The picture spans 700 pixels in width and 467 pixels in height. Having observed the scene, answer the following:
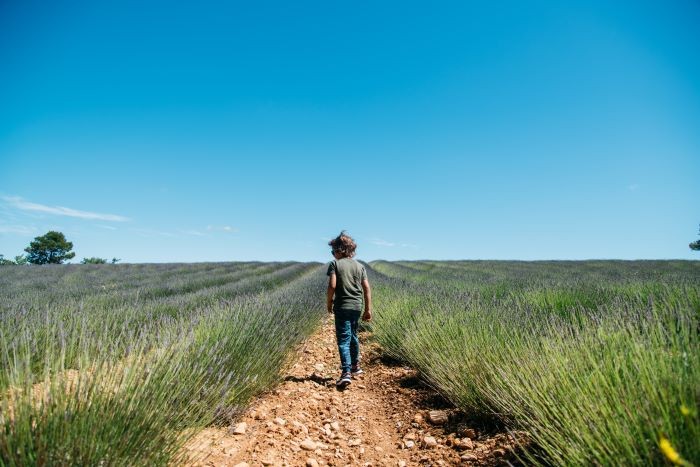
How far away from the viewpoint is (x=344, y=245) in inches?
159

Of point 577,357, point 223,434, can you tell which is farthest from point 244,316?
point 577,357

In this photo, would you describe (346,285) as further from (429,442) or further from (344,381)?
(429,442)

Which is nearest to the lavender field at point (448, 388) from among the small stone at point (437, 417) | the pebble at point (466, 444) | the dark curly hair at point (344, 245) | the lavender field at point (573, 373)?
the lavender field at point (573, 373)

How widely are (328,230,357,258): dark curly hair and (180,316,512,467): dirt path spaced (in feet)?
4.66

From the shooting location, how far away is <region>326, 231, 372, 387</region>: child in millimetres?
3807

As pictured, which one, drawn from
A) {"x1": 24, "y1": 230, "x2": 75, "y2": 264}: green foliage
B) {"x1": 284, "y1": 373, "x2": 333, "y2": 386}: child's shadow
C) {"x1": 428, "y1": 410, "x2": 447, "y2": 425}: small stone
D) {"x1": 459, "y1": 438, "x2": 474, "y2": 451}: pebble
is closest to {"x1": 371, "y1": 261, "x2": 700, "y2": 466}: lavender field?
{"x1": 428, "y1": 410, "x2": 447, "y2": 425}: small stone

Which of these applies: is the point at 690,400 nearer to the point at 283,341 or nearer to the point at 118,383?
the point at 118,383

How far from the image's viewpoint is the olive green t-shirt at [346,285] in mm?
3861

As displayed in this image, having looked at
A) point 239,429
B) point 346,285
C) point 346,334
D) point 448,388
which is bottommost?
point 239,429

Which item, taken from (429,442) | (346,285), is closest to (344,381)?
(346,285)

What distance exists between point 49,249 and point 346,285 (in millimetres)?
44153

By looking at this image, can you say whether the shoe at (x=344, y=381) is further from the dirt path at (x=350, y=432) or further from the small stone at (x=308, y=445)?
the small stone at (x=308, y=445)

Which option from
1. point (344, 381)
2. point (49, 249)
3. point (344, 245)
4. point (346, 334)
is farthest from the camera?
point (49, 249)

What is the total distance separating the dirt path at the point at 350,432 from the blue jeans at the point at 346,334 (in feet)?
0.93
